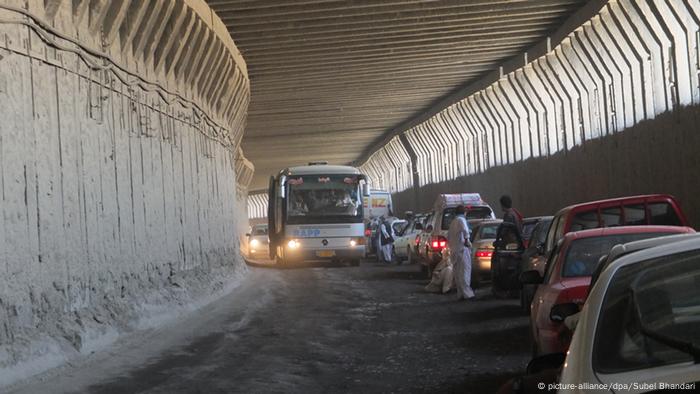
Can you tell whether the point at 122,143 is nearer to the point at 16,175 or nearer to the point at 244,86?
the point at 16,175

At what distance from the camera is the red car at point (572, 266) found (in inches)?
316

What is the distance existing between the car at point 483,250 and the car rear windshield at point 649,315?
1578 centimetres

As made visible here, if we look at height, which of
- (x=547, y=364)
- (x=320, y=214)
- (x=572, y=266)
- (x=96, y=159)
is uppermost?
(x=96, y=159)

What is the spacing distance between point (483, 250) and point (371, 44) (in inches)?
372

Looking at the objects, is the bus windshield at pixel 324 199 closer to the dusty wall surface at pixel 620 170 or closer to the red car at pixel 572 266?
the dusty wall surface at pixel 620 170

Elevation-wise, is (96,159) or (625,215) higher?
(96,159)

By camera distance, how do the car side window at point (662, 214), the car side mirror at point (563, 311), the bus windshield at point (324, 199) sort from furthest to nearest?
the bus windshield at point (324, 199), the car side window at point (662, 214), the car side mirror at point (563, 311)

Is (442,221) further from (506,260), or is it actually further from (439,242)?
(506,260)

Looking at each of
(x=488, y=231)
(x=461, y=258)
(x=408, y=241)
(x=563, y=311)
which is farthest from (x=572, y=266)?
(x=408, y=241)

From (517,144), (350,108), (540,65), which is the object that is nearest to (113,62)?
(540,65)

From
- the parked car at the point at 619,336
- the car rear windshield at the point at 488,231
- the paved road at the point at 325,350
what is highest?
the car rear windshield at the point at 488,231

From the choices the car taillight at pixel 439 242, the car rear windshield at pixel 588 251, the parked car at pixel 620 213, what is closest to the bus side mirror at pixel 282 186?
the car taillight at pixel 439 242

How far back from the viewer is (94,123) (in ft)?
44.5

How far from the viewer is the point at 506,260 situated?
54.0 ft
